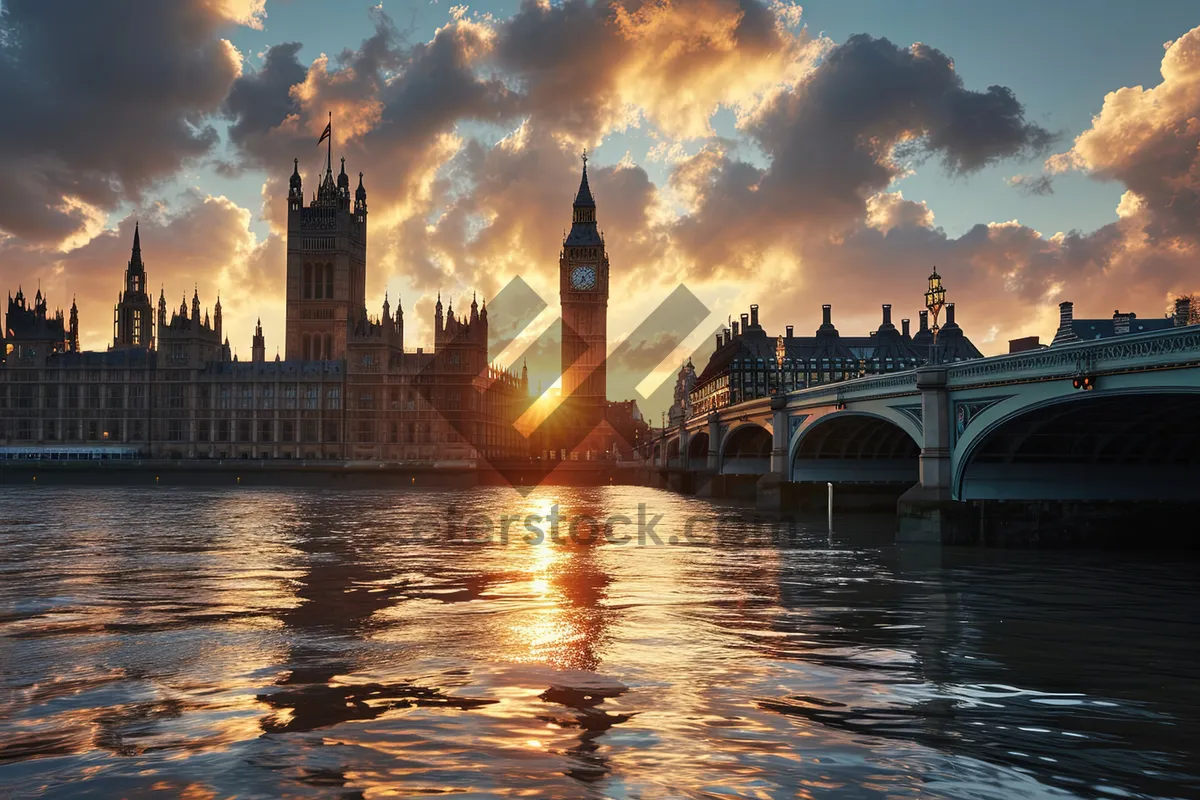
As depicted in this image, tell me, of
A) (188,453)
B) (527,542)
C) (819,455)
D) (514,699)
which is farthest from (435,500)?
(188,453)

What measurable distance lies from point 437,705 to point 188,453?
139 m

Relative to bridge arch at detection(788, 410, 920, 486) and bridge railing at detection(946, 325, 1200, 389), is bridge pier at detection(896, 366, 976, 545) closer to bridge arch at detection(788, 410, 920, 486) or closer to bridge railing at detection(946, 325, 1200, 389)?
bridge railing at detection(946, 325, 1200, 389)

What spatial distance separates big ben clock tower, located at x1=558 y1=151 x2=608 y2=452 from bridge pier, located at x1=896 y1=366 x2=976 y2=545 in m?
150

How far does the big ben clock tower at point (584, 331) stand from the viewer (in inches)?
7485

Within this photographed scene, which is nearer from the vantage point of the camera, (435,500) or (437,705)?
(437,705)

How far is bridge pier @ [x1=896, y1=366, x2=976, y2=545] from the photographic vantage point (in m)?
36.8

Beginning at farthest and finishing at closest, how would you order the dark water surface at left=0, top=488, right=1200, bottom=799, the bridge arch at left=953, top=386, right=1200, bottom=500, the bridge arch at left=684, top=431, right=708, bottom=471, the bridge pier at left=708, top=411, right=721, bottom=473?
the bridge arch at left=684, top=431, right=708, bottom=471 → the bridge pier at left=708, top=411, right=721, bottom=473 → the bridge arch at left=953, top=386, right=1200, bottom=500 → the dark water surface at left=0, top=488, right=1200, bottom=799

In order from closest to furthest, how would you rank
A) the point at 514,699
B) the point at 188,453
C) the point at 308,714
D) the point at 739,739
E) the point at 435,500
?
the point at 739,739 → the point at 308,714 → the point at 514,699 → the point at 435,500 → the point at 188,453

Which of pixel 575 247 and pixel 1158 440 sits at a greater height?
pixel 575 247

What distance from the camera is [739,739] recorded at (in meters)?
11.2

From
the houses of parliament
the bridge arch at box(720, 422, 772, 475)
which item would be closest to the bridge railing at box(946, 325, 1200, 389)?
the bridge arch at box(720, 422, 772, 475)

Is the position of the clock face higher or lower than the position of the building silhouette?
higher

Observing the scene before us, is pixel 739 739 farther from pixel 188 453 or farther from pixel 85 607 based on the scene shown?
pixel 188 453

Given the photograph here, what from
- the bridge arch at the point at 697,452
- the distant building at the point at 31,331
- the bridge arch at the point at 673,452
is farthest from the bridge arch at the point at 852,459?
the distant building at the point at 31,331
